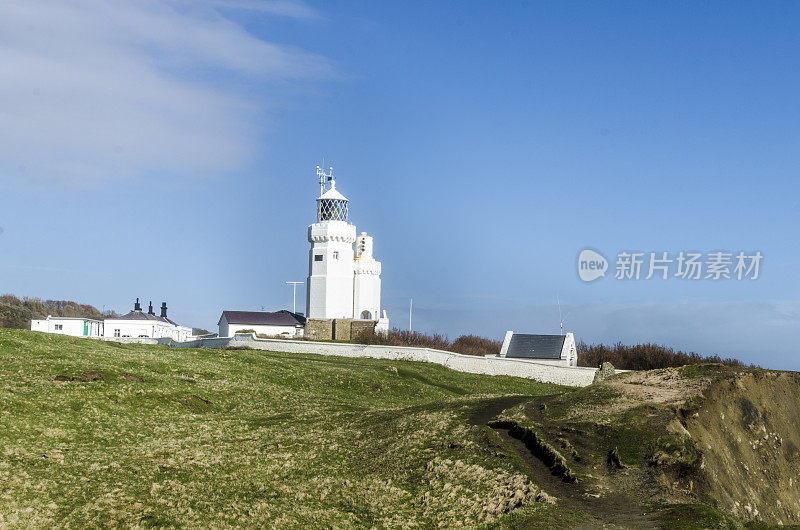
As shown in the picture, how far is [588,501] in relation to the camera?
17.7 m

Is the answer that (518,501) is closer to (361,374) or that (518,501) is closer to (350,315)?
(361,374)

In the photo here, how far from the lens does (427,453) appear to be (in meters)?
21.8

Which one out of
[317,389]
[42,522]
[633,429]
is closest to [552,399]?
[633,429]

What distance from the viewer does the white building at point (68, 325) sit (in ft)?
346

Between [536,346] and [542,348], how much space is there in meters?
0.83

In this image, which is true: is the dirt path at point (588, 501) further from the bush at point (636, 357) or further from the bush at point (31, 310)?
the bush at point (31, 310)

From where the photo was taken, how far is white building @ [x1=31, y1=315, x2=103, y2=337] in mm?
105500

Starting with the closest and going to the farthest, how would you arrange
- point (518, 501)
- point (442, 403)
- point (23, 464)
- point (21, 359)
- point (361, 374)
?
point (518, 501) < point (23, 464) < point (442, 403) < point (21, 359) < point (361, 374)

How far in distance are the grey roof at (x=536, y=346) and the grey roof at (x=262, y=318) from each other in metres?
36.9

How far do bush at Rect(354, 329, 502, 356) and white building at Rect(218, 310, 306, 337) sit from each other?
33.9 ft

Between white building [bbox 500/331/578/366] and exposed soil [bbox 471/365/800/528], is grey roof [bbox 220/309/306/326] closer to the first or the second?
white building [bbox 500/331/578/366]

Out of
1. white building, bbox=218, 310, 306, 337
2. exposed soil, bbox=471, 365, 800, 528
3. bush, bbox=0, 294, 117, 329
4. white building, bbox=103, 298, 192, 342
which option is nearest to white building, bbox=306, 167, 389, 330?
white building, bbox=218, 310, 306, 337

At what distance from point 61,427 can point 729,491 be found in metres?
21.2

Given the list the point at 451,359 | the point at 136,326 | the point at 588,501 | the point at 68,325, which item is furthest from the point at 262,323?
the point at 588,501
